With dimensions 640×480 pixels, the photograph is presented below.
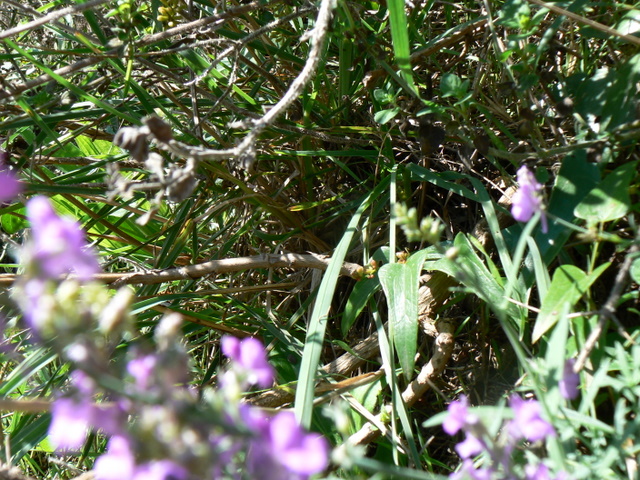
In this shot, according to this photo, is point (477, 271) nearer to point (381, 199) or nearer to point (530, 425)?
point (381, 199)

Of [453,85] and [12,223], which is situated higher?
[453,85]

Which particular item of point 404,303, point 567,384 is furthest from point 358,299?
point 567,384

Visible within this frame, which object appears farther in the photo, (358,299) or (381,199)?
(381,199)

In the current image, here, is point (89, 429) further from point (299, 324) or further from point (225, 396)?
point (225, 396)

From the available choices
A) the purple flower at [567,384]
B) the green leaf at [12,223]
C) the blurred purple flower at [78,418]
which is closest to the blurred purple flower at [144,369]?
the blurred purple flower at [78,418]

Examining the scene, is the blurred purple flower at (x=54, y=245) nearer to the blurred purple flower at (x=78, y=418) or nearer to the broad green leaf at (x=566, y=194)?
the blurred purple flower at (x=78, y=418)

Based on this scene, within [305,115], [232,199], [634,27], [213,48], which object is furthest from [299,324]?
[634,27]
